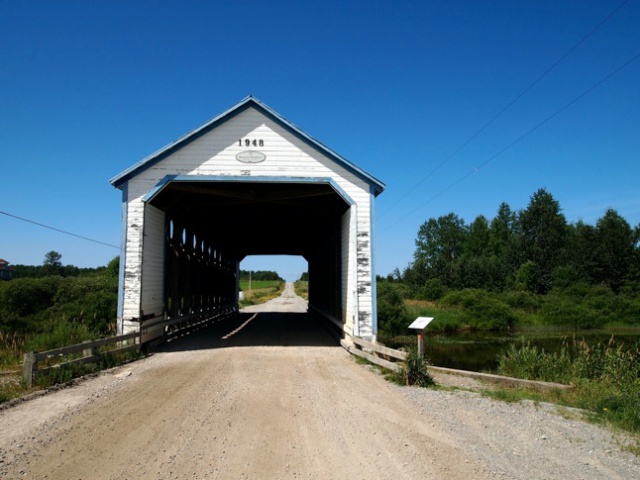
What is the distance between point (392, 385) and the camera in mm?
8430

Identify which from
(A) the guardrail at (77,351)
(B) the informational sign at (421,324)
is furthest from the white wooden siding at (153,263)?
(B) the informational sign at (421,324)

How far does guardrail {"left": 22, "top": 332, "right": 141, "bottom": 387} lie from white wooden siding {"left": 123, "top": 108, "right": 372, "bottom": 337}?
49.0 inches

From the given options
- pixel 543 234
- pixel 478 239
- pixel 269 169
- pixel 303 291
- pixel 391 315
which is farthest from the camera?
pixel 303 291

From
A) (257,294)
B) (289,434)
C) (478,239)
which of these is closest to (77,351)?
(289,434)

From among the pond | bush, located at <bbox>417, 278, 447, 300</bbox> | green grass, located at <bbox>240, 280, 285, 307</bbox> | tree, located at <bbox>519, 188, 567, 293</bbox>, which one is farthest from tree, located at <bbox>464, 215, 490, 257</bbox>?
the pond

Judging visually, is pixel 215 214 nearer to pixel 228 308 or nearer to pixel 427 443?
pixel 228 308

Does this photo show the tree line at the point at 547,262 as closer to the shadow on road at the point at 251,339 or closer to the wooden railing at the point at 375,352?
the shadow on road at the point at 251,339

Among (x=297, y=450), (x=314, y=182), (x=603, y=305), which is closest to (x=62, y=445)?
(x=297, y=450)

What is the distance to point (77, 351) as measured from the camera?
9469mm

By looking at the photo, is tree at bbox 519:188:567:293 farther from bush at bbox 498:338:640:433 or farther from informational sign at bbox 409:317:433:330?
informational sign at bbox 409:317:433:330

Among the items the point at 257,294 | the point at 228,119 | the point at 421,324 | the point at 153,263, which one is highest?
the point at 228,119

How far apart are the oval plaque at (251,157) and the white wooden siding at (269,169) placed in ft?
0.33

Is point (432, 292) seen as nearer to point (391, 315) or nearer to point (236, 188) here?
point (391, 315)

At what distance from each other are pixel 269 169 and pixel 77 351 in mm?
6518
